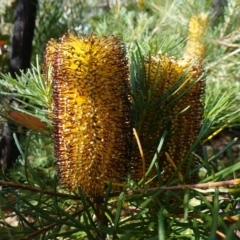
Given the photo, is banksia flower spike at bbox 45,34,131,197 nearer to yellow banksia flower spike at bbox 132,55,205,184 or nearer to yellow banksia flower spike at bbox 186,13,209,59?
yellow banksia flower spike at bbox 132,55,205,184

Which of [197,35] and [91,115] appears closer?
[91,115]

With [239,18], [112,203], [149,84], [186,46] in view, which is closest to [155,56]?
[149,84]

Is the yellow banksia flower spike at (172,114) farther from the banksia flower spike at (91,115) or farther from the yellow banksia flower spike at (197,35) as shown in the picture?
the yellow banksia flower spike at (197,35)

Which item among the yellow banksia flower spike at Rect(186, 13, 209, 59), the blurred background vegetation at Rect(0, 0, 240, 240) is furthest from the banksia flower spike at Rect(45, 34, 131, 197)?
the yellow banksia flower spike at Rect(186, 13, 209, 59)

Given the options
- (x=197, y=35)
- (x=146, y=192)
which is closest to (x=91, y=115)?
(x=146, y=192)

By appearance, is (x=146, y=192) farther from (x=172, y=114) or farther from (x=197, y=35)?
(x=197, y=35)

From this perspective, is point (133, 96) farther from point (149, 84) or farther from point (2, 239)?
point (2, 239)

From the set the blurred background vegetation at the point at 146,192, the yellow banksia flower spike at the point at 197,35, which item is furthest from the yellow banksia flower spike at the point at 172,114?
the yellow banksia flower spike at the point at 197,35
